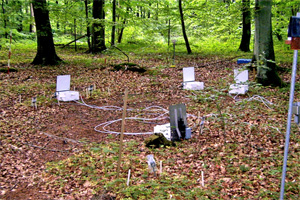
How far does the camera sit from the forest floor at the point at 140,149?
4.21 metres

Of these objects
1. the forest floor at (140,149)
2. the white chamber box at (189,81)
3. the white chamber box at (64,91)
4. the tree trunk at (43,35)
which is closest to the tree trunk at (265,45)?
the forest floor at (140,149)

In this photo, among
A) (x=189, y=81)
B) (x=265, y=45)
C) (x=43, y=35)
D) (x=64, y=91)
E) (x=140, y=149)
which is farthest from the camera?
(x=43, y=35)

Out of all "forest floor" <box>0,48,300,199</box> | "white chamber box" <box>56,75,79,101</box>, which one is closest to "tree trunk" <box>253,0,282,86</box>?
"forest floor" <box>0,48,300,199</box>

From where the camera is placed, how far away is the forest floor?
4.21 meters

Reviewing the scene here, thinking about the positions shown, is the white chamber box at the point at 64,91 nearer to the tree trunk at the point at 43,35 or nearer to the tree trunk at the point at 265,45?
the tree trunk at the point at 43,35

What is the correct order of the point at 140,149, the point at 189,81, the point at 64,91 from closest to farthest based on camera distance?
the point at 140,149 → the point at 64,91 → the point at 189,81

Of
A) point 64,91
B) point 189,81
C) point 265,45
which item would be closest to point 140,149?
point 64,91

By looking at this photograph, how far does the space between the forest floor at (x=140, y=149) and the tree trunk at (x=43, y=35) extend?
10.8 ft

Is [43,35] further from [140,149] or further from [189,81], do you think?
[140,149]

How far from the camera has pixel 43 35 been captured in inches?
497

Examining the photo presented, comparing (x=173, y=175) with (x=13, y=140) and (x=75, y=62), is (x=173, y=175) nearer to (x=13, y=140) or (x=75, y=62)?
(x=13, y=140)

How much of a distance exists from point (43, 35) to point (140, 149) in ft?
30.3

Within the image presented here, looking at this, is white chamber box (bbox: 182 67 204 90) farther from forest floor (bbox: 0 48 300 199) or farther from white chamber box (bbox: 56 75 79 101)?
white chamber box (bbox: 56 75 79 101)

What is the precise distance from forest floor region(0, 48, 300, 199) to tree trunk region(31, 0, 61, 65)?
328cm
